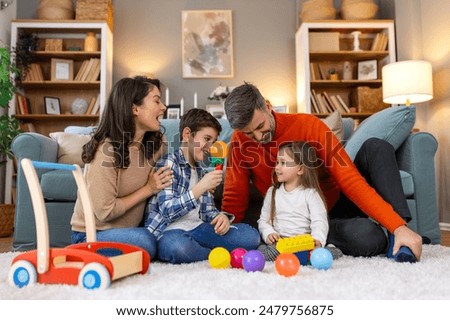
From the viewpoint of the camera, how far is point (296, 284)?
121 centimetres

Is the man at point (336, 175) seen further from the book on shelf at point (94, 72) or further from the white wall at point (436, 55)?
the book on shelf at point (94, 72)

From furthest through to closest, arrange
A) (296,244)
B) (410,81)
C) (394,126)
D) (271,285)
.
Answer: (410,81), (394,126), (296,244), (271,285)

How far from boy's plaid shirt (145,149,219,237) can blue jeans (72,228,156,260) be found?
0.23ft

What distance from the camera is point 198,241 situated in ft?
5.77

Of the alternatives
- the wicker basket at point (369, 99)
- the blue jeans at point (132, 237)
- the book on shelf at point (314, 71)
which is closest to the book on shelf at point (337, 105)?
the wicker basket at point (369, 99)

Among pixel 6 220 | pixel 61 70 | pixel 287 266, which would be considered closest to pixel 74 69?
pixel 61 70

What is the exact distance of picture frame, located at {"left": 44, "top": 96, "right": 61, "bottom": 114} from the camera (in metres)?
4.49

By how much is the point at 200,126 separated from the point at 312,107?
294 cm

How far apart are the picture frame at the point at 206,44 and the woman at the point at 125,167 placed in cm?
305

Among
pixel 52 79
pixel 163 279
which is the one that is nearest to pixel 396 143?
pixel 163 279

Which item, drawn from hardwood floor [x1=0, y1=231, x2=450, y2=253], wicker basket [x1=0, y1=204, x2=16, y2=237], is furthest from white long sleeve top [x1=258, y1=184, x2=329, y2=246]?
wicker basket [x1=0, y1=204, x2=16, y2=237]

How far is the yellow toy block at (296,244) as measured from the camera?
1.54 metres

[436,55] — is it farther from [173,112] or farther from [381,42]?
[173,112]

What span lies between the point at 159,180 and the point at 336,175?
0.67 m
